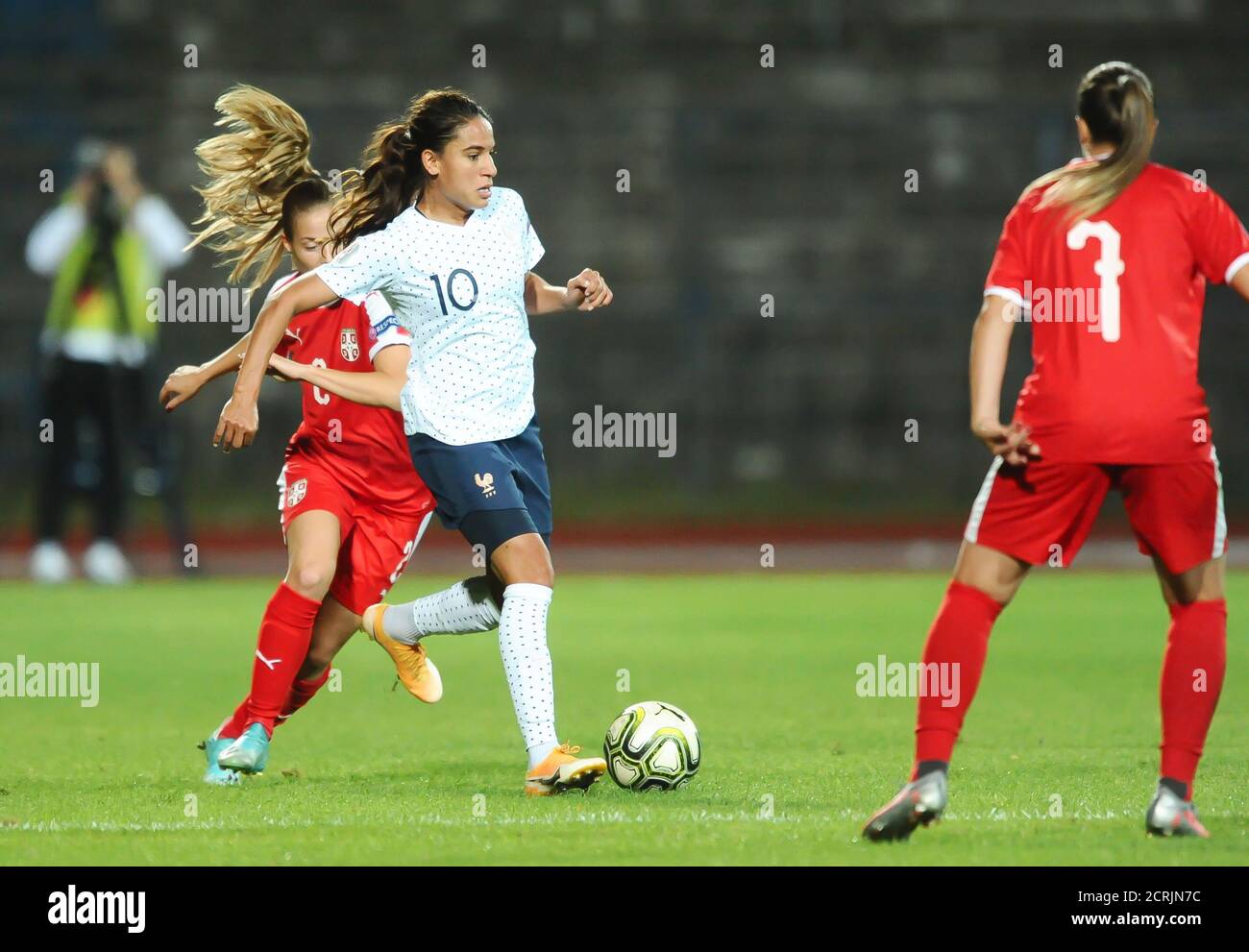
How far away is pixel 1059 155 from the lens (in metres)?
18.8

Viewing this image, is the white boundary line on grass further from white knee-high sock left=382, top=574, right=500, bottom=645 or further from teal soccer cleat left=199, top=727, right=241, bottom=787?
white knee-high sock left=382, top=574, right=500, bottom=645

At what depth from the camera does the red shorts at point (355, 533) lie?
6.55 m

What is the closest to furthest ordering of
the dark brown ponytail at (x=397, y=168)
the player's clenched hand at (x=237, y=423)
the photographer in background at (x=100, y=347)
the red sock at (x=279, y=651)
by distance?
the player's clenched hand at (x=237, y=423) → the dark brown ponytail at (x=397, y=168) → the red sock at (x=279, y=651) → the photographer in background at (x=100, y=347)

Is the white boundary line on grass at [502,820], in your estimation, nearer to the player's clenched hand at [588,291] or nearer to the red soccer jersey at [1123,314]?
the red soccer jersey at [1123,314]

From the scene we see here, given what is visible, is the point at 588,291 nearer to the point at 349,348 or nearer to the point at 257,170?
the point at 349,348

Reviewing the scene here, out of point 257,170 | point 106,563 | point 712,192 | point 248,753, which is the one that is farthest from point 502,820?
point 712,192

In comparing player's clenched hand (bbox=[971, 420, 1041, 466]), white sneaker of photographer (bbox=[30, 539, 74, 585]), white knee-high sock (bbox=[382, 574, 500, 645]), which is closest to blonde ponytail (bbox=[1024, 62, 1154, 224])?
player's clenched hand (bbox=[971, 420, 1041, 466])

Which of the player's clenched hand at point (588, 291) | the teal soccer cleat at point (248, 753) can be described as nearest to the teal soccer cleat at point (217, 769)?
the teal soccer cleat at point (248, 753)

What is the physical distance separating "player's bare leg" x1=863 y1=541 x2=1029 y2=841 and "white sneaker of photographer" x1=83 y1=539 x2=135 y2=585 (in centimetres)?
1024

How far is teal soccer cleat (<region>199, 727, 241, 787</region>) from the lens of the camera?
20.1 feet

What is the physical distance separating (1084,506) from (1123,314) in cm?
48

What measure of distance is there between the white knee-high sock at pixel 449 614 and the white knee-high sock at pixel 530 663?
1.53ft
